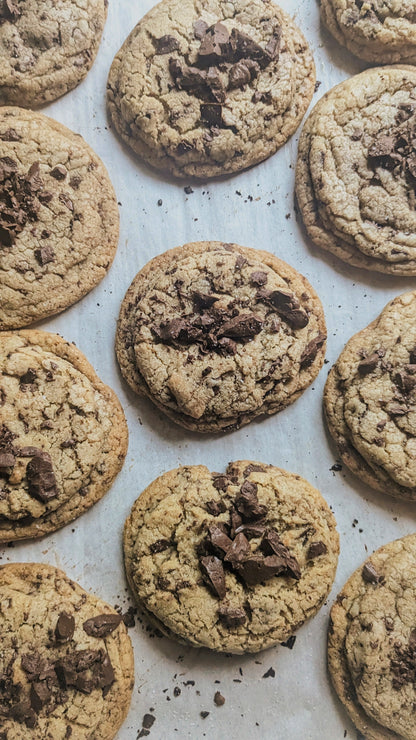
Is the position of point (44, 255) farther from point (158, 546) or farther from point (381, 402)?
point (381, 402)

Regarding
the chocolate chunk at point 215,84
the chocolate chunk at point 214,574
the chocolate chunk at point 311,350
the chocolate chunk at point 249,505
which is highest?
the chocolate chunk at point 215,84

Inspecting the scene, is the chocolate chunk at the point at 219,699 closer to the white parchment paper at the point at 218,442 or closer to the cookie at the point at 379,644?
the white parchment paper at the point at 218,442

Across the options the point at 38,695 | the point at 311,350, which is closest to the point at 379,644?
the point at 311,350

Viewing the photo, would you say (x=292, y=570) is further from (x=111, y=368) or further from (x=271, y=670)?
(x=111, y=368)

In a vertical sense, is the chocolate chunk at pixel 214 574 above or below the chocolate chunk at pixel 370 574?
above

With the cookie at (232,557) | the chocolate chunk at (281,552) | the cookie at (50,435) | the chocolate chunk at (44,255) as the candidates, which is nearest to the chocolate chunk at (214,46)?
the chocolate chunk at (44,255)

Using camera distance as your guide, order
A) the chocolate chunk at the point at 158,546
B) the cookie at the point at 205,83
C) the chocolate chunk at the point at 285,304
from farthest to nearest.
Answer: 1. the cookie at the point at 205,83
2. the chocolate chunk at the point at 285,304
3. the chocolate chunk at the point at 158,546
